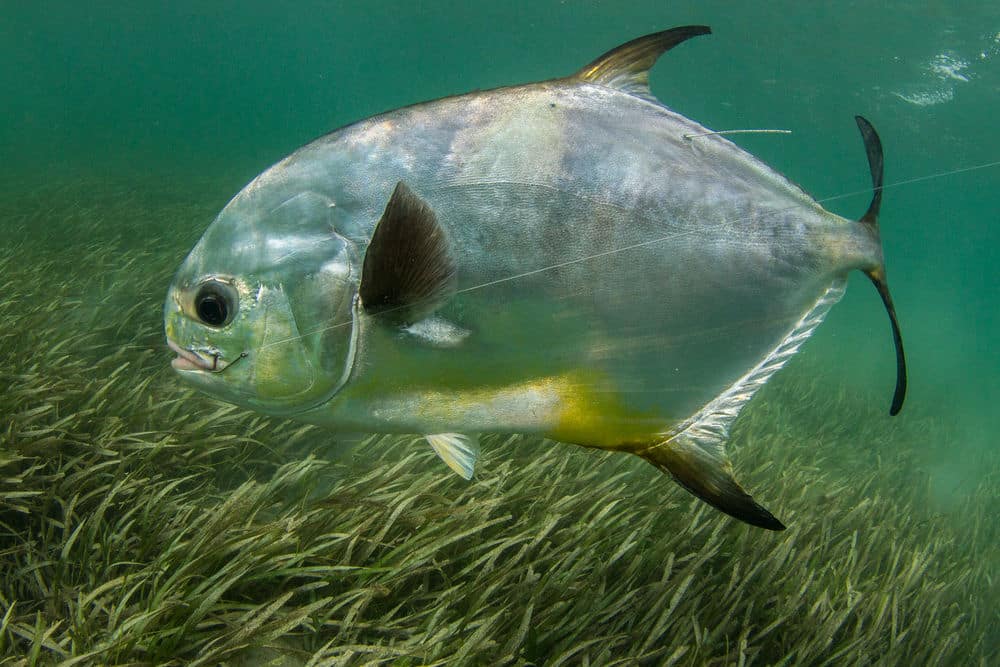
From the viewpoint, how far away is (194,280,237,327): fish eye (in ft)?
3.62

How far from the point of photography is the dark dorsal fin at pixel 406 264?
3.15 feet

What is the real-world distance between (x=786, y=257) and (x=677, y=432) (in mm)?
470

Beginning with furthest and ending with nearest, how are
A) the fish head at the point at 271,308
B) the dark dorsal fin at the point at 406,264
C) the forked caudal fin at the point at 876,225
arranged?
1. the forked caudal fin at the point at 876,225
2. the fish head at the point at 271,308
3. the dark dorsal fin at the point at 406,264

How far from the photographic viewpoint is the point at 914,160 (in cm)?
3588

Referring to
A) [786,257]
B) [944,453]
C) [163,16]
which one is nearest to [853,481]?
[944,453]

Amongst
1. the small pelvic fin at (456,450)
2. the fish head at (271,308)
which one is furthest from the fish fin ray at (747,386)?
the fish head at (271,308)

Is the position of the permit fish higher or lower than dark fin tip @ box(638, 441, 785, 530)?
higher

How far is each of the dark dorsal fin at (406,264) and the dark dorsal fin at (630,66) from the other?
0.60 meters

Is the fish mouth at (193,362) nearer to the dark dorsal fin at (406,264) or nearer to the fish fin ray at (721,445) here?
the dark dorsal fin at (406,264)

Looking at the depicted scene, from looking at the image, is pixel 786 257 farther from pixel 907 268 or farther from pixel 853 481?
pixel 907 268

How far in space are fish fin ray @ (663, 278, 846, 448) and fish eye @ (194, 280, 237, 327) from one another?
Result: 3.08ft

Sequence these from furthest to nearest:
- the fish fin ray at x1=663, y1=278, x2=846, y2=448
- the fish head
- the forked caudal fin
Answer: the forked caudal fin
the fish fin ray at x1=663, y1=278, x2=846, y2=448
the fish head

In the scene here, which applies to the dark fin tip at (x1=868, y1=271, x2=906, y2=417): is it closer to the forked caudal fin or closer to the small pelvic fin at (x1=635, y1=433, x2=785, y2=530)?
the forked caudal fin

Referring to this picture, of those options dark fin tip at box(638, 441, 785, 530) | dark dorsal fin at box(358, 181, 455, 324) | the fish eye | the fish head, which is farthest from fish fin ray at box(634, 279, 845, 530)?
the fish eye
